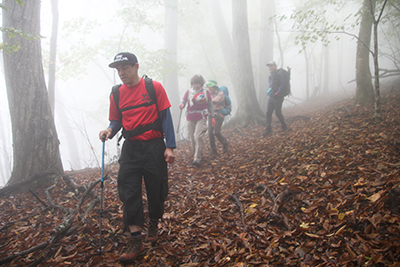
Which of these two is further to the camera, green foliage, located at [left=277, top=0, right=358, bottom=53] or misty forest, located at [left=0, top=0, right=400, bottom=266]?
green foliage, located at [left=277, top=0, right=358, bottom=53]

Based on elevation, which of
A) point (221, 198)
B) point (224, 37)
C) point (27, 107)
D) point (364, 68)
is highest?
point (224, 37)

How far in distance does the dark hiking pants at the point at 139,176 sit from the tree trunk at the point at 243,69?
689 centimetres

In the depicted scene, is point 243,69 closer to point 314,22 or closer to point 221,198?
point 314,22

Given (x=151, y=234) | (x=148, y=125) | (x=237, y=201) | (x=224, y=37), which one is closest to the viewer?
(x=148, y=125)

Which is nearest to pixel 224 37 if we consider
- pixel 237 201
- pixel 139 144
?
pixel 237 201

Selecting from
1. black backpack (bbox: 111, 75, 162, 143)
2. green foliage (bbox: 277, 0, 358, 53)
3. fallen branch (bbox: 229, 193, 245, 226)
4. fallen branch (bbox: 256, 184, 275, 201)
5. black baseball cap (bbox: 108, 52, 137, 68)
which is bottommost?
fallen branch (bbox: 229, 193, 245, 226)

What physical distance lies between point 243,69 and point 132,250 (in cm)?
830

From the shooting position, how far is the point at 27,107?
3834 mm

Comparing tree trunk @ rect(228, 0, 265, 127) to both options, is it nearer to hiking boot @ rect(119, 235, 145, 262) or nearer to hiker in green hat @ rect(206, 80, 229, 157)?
hiker in green hat @ rect(206, 80, 229, 157)

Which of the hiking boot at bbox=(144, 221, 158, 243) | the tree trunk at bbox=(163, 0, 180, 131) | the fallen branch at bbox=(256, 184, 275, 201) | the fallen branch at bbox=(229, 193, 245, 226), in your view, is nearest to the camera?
the hiking boot at bbox=(144, 221, 158, 243)

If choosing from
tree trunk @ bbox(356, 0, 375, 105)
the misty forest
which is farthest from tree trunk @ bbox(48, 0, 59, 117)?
tree trunk @ bbox(356, 0, 375, 105)

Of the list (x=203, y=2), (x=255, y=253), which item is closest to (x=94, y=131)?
(x=203, y=2)

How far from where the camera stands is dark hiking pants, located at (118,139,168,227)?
231 cm

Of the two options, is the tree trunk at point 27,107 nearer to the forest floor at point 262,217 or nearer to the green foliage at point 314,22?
the forest floor at point 262,217
